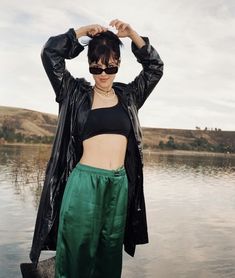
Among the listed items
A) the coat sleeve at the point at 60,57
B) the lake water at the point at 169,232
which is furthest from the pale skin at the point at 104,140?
the lake water at the point at 169,232

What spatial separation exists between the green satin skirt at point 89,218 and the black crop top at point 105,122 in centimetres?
29

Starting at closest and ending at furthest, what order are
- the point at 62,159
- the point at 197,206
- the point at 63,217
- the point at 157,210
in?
1. the point at 63,217
2. the point at 62,159
3. the point at 157,210
4. the point at 197,206

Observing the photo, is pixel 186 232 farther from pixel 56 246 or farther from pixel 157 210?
pixel 56 246

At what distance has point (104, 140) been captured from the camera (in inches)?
146

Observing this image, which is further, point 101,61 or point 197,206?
point 197,206

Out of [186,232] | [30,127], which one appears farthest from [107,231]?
[30,127]

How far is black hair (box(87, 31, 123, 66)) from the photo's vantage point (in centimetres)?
381

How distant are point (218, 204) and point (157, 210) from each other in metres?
3.03

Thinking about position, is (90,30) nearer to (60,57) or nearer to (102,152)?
(60,57)

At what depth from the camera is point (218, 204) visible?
15.2 m

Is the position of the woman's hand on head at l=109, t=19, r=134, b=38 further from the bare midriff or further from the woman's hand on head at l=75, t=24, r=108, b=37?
the bare midriff

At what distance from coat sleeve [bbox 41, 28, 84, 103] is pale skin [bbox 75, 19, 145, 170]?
0.10 metres

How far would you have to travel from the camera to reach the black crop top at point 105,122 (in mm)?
3691

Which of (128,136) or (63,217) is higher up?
(128,136)
